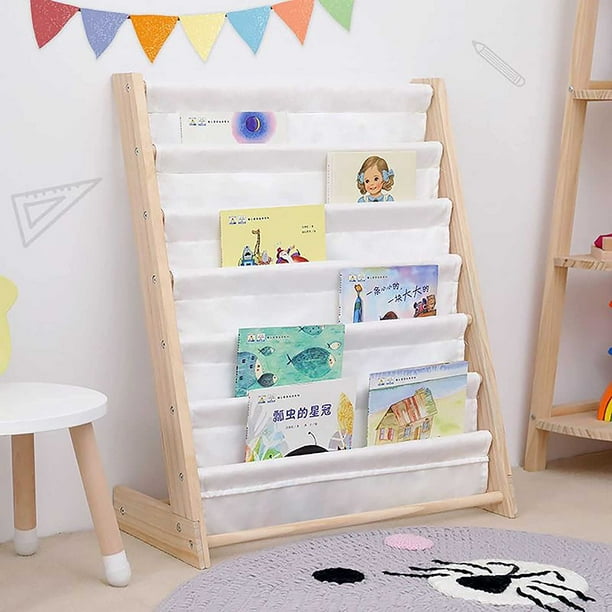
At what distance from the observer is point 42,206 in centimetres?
184

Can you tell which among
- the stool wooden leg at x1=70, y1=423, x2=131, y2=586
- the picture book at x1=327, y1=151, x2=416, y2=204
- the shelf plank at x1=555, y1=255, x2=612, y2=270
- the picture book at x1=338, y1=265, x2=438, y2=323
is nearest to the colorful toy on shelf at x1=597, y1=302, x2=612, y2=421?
the shelf plank at x1=555, y1=255, x2=612, y2=270

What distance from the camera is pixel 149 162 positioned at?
1780mm

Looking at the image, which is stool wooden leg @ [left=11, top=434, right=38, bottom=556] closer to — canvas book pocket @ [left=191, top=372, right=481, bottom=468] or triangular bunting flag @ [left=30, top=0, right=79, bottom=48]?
canvas book pocket @ [left=191, top=372, right=481, bottom=468]

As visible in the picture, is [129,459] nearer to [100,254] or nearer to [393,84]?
[100,254]

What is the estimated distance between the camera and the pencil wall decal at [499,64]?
225 centimetres

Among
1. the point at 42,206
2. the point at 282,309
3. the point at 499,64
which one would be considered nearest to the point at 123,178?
the point at 42,206

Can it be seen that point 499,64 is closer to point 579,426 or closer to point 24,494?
point 579,426

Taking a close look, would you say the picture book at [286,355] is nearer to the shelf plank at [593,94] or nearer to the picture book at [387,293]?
the picture book at [387,293]

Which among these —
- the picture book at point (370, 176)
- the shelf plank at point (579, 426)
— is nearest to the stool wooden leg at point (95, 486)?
the picture book at point (370, 176)

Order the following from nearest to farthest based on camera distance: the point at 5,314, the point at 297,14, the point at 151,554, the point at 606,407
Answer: the point at 5,314, the point at 151,554, the point at 297,14, the point at 606,407

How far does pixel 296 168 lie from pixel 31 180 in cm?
45

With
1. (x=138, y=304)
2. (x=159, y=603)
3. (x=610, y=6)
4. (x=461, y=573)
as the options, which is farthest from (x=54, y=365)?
(x=610, y=6)

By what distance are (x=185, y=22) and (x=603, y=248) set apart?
3.14 feet

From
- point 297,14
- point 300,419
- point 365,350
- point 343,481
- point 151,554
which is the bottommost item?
point 151,554
